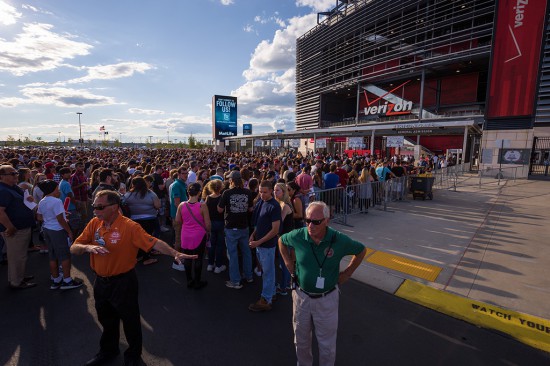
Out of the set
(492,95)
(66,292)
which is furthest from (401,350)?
(492,95)

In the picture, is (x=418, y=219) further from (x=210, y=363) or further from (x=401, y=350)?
(x=210, y=363)

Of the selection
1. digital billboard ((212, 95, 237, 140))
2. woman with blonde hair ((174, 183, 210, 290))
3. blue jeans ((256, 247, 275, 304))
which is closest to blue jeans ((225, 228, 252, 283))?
woman with blonde hair ((174, 183, 210, 290))

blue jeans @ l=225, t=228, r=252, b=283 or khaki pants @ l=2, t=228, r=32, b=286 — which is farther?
blue jeans @ l=225, t=228, r=252, b=283

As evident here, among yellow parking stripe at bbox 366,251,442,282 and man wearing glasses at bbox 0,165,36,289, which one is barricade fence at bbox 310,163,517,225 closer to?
yellow parking stripe at bbox 366,251,442,282

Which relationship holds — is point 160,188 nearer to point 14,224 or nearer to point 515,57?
point 14,224

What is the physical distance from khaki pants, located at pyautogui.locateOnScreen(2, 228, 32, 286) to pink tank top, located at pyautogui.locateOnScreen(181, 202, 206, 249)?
2734 millimetres

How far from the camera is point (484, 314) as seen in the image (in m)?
3.94

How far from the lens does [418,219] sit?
29.7 ft

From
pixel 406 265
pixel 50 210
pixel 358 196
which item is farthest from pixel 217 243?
pixel 358 196

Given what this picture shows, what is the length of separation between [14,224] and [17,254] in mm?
546

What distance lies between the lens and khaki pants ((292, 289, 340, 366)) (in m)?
2.59

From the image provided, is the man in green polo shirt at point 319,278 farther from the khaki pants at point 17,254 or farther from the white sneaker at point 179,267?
the khaki pants at point 17,254

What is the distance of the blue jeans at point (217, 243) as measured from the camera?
17.1ft

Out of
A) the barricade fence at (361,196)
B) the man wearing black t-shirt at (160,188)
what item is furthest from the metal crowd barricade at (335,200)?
the man wearing black t-shirt at (160,188)
